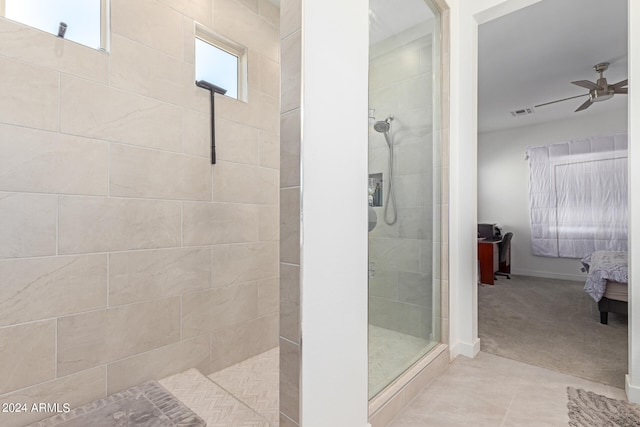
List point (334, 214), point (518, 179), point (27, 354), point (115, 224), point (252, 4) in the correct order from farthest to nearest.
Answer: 1. point (518, 179)
2. point (252, 4)
3. point (115, 224)
4. point (27, 354)
5. point (334, 214)

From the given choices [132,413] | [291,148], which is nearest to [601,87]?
[291,148]

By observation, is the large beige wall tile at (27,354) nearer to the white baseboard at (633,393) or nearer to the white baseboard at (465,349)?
the white baseboard at (465,349)

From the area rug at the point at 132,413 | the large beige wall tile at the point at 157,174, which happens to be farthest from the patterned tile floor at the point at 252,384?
the large beige wall tile at the point at 157,174

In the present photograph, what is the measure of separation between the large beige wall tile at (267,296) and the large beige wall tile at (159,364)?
47 centimetres

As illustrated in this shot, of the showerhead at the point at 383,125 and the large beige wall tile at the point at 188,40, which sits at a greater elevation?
the large beige wall tile at the point at 188,40

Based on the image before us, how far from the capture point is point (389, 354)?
172cm

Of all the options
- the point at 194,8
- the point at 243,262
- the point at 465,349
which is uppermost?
the point at 194,8

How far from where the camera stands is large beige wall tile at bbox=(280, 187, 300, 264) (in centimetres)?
110

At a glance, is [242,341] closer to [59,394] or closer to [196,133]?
[59,394]

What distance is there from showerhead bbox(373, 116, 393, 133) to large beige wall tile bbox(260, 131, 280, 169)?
1.03 m

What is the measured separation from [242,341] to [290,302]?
140cm

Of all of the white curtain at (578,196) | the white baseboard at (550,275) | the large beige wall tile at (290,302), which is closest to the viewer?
the large beige wall tile at (290,302)

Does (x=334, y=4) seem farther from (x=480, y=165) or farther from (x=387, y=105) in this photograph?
(x=480, y=165)

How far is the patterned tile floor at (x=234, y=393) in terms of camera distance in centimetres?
158
